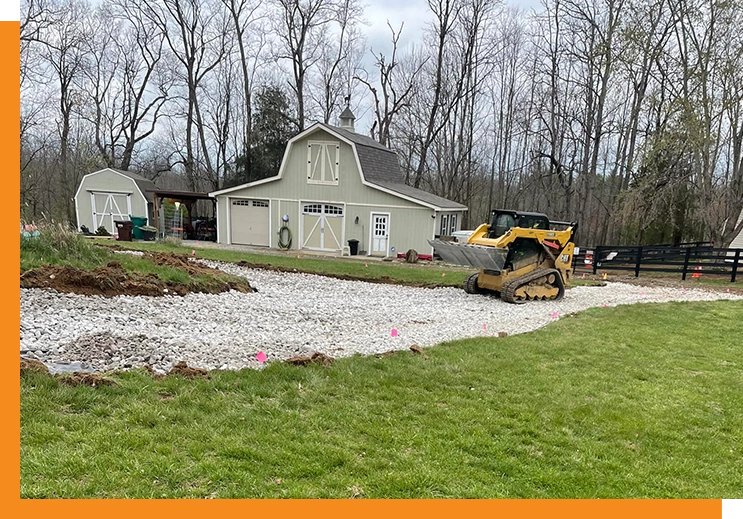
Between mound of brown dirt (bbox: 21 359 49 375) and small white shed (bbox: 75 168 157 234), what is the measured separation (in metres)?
23.4

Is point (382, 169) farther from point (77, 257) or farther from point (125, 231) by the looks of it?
point (77, 257)

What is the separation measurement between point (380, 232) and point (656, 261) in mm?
11324

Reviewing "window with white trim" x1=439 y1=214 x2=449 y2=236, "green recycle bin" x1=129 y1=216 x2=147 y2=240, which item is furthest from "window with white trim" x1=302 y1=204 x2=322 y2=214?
"green recycle bin" x1=129 y1=216 x2=147 y2=240

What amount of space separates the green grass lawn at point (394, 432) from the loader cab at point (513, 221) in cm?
533

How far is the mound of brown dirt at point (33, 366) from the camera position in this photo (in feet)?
12.6

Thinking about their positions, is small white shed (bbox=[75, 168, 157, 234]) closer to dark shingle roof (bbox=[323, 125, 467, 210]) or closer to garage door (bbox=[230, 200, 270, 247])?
garage door (bbox=[230, 200, 270, 247])

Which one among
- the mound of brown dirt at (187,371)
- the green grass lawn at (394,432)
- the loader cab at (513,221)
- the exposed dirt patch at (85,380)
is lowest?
the green grass lawn at (394,432)

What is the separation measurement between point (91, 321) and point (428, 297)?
7.28 meters

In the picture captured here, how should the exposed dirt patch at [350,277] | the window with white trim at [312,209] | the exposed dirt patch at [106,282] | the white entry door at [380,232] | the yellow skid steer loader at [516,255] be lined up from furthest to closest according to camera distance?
the window with white trim at [312,209], the white entry door at [380,232], the exposed dirt patch at [350,277], the yellow skid steer loader at [516,255], the exposed dirt patch at [106,282]

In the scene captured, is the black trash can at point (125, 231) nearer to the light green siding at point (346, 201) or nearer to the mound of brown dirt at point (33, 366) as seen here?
the light green siding at point (346, 201)

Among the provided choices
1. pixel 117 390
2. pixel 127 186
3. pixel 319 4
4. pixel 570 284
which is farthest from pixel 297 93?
pixel 117 390

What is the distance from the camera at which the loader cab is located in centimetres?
1041

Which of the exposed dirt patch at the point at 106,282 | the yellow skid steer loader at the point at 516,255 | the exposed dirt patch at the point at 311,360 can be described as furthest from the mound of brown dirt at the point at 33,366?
the yellow skid steer loader at the point at 516,255

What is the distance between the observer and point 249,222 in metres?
21.9
